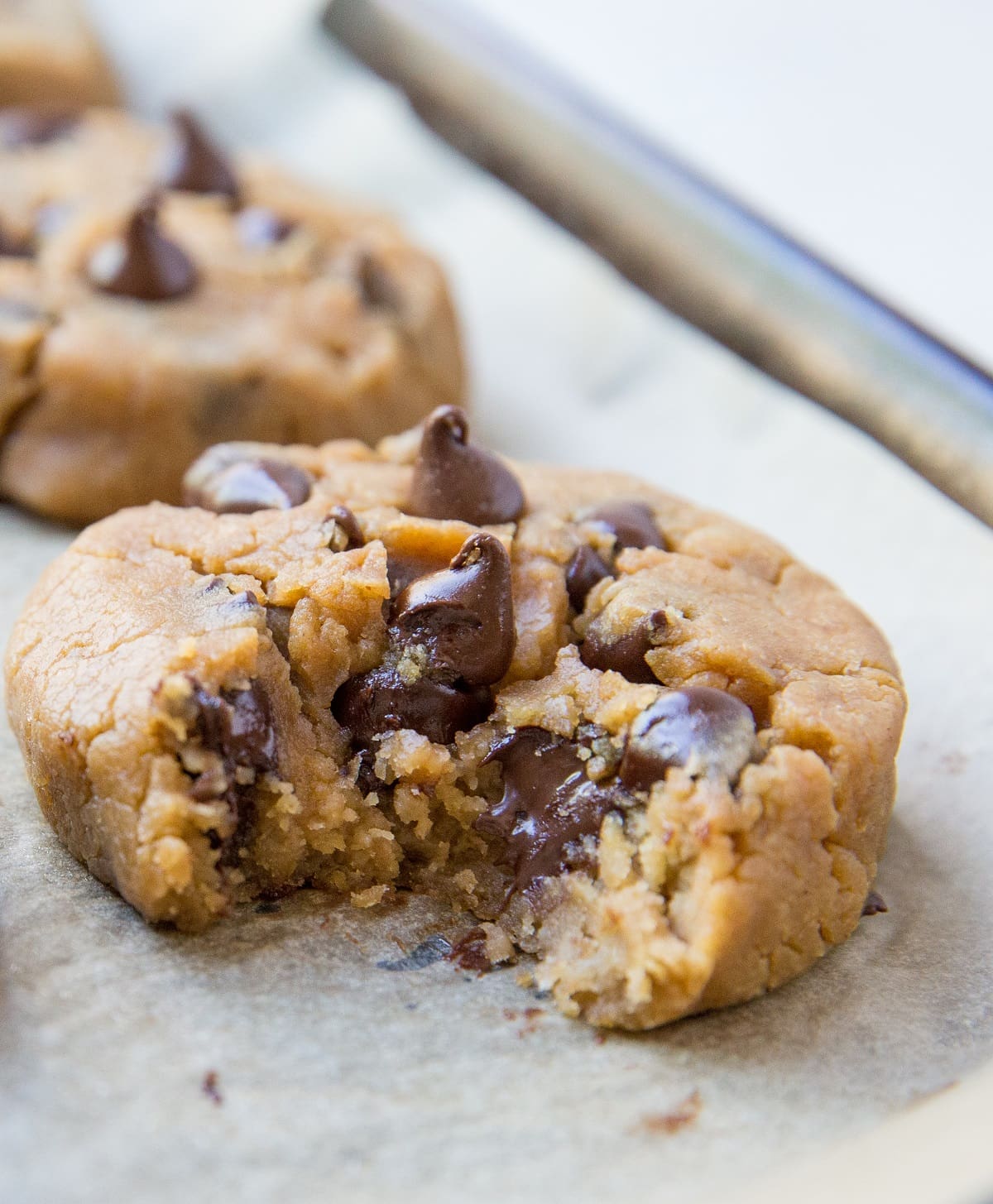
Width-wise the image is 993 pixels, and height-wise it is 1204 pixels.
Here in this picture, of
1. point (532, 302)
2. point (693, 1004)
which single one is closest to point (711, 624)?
point (693, 1004)

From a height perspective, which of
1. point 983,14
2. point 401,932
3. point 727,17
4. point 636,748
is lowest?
point 401,932

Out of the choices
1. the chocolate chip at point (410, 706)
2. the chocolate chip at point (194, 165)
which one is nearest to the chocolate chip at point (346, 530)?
the chocolate chip at point (410, 706)

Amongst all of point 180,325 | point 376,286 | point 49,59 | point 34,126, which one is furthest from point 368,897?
point 49,59

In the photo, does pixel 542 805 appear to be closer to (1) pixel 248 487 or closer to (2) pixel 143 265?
(1) pixel 248 487

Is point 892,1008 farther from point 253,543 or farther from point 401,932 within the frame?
point 253,543

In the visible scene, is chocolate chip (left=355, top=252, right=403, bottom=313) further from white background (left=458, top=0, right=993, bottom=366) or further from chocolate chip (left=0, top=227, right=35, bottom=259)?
white background (left=458, top=0, right=993, bottom=366)

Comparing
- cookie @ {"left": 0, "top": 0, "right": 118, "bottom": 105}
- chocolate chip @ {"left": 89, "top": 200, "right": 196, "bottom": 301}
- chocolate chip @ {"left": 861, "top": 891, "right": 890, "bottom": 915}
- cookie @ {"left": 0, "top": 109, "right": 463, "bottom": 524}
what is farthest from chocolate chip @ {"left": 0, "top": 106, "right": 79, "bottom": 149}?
chocolate chip @ {"left": 861, "top": 891, "right": 890, "bottom": 915}

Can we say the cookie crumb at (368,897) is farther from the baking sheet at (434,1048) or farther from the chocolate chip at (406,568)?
the chocolate chip at (406,568)
